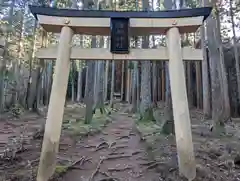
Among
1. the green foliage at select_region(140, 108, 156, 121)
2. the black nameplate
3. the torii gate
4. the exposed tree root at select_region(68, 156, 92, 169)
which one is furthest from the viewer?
the green foliage at select_region(140, 108, 156, 121)

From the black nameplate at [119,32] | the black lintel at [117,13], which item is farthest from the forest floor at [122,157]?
the black lintel at [117,13]

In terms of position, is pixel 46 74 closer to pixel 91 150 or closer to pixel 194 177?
pixel 91 150

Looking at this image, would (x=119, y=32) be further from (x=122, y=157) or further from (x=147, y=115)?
(x=147, y=115)

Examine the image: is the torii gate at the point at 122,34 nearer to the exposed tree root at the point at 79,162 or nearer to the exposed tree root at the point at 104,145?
the exposed tree root at the point at 79,162

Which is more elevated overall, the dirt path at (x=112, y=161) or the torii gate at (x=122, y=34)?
the torii gate at (x=122, y=34)

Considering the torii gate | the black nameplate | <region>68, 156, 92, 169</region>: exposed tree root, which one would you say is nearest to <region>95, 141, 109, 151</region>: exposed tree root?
<region>68, 156, 92, 169</region>: exposed tree root

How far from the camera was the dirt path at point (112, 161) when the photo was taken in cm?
458

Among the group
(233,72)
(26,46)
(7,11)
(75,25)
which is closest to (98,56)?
(75,25)

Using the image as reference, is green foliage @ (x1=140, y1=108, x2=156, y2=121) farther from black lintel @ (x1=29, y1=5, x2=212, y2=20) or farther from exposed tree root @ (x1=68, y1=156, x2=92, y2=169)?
black lintel @ (x1=29, y1=5, x2=212, y2=20)

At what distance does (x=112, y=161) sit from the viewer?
542cm

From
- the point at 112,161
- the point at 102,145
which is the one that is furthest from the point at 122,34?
the point at 102,145

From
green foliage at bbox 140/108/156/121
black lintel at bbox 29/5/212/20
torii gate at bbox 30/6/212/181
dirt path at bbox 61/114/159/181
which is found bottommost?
dirt path at bbox 61/114/159/181

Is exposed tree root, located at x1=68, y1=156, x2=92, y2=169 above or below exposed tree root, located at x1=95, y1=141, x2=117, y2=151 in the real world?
below

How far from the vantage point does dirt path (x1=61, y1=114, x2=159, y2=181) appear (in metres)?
4.58
